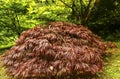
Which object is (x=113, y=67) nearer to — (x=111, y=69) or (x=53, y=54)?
(x=111, y=69)

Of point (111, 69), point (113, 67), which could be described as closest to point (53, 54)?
point (111, 69)

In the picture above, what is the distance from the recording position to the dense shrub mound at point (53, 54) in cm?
546

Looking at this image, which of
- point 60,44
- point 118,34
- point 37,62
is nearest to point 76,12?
point 118,34

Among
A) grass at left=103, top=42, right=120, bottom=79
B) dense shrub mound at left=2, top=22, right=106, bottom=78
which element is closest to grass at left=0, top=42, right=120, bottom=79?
grass at left=103, top=42, right=120, bottom=79

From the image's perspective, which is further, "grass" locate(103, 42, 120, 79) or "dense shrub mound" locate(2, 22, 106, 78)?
"grass" locate(103, 42, 120, 79)

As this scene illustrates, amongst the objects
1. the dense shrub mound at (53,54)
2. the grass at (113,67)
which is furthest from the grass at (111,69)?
the dense shrub mound at (53,54)

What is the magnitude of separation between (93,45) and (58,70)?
1454mm

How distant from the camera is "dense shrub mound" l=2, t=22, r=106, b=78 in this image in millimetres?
5465

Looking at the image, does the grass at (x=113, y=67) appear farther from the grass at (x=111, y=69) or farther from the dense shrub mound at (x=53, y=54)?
the dense shrub mound at (x=53, y=54)

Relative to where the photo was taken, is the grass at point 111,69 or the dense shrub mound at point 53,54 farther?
the grass at point 111,69

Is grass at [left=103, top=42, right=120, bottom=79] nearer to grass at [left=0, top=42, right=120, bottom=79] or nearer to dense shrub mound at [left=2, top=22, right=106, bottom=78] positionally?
grass at [left=0, top=42, right=120, bottom=79]

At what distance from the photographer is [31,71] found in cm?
547

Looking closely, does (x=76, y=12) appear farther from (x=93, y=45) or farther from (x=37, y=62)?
(x=37, y=62)

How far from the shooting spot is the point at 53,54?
562 centimetres
